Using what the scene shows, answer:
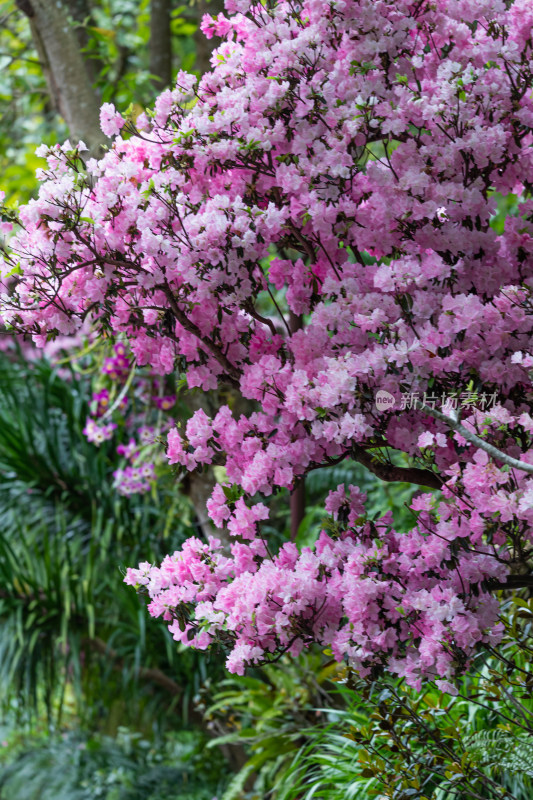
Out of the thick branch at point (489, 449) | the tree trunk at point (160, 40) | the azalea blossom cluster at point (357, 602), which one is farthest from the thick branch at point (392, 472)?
the tree trunk at point (160, 40)

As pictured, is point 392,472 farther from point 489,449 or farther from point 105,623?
point 105,623

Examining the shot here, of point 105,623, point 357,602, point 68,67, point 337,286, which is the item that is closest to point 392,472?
point 357,602

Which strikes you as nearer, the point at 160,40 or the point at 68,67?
the point at 68,67

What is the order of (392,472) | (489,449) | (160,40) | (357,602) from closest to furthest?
(489,449)
(357,602)
(392,472)
(160,40)

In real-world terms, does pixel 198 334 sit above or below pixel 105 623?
above

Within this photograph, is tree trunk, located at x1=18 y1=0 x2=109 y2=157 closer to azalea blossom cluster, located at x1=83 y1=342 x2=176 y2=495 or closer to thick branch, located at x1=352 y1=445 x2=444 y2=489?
azalea blossom cluster, located at x1=83 y1=342 x2=176 y2=495

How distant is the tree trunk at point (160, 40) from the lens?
374cm

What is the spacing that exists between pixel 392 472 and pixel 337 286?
0.41 m

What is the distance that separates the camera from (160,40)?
376 centimetres

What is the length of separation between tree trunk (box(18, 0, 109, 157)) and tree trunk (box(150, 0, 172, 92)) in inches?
25.3

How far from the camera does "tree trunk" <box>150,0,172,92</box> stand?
374cm

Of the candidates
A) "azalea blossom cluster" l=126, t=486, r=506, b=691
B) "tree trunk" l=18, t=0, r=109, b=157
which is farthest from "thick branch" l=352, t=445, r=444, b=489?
"tree trunk" l=18, t=0, r=109, b=157

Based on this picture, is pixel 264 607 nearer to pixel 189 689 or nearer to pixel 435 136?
pixel 435 136

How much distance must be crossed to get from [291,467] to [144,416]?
88.3 inches
